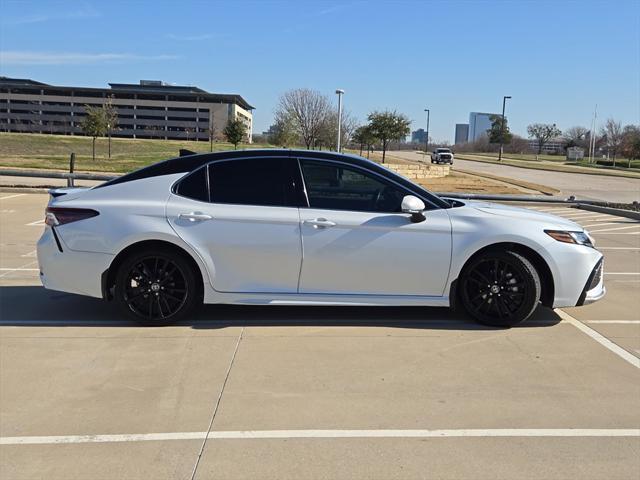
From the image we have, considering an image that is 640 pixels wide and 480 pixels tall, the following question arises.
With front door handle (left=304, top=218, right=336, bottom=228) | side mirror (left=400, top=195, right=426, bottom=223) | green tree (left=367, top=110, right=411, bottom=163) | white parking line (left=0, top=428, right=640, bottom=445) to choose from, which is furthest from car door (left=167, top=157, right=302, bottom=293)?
green tree (left=367, top=110, right=411, bottom=163)

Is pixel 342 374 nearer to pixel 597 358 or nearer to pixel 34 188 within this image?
pixel 597 358

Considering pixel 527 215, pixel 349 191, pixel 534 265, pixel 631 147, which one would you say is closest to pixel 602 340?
pixel 534 265

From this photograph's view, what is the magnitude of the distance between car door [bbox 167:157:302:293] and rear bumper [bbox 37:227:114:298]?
79 cm

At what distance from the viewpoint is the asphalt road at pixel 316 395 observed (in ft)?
9.83

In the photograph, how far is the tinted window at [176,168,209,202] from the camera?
5.14 m

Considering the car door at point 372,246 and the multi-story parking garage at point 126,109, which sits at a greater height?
the multi-story parking garage at point 126,109

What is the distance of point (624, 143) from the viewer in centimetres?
6838

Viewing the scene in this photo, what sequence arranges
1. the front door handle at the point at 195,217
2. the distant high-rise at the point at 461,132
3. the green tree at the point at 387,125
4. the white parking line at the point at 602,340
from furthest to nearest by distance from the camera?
the distant high-rise at the point at 461,132 → the green tree at the point at 387,125 → the front door handle at the point at 195,217 → the white parking line at the point at 602,340

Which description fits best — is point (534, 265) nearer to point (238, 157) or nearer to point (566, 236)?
point (566, 236)

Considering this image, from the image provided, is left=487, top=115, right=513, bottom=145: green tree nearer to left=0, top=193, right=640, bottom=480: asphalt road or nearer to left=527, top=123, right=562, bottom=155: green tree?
left=527, top=123, right=562, bottom=155: green tree

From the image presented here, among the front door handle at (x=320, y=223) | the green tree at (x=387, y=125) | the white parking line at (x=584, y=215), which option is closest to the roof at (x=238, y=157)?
the front door handle at (x=320, y=223)

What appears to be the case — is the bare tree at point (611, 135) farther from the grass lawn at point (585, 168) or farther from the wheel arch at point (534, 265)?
the wheel arch at point (534, 265)

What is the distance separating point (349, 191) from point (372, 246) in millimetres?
555

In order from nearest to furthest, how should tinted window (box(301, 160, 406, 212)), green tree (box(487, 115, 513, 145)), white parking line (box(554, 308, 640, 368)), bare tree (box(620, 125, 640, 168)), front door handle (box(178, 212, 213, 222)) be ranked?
1. white parking line (box(554, 308, 640, 368))
2. front door handle (box(178, 212, 213, 222))
3. tinted window (box(301, 160, 406, 212))
4. bare tree (box(620, 125, 640, 168))
5. green tree (box(487, 115, 513, 145))
